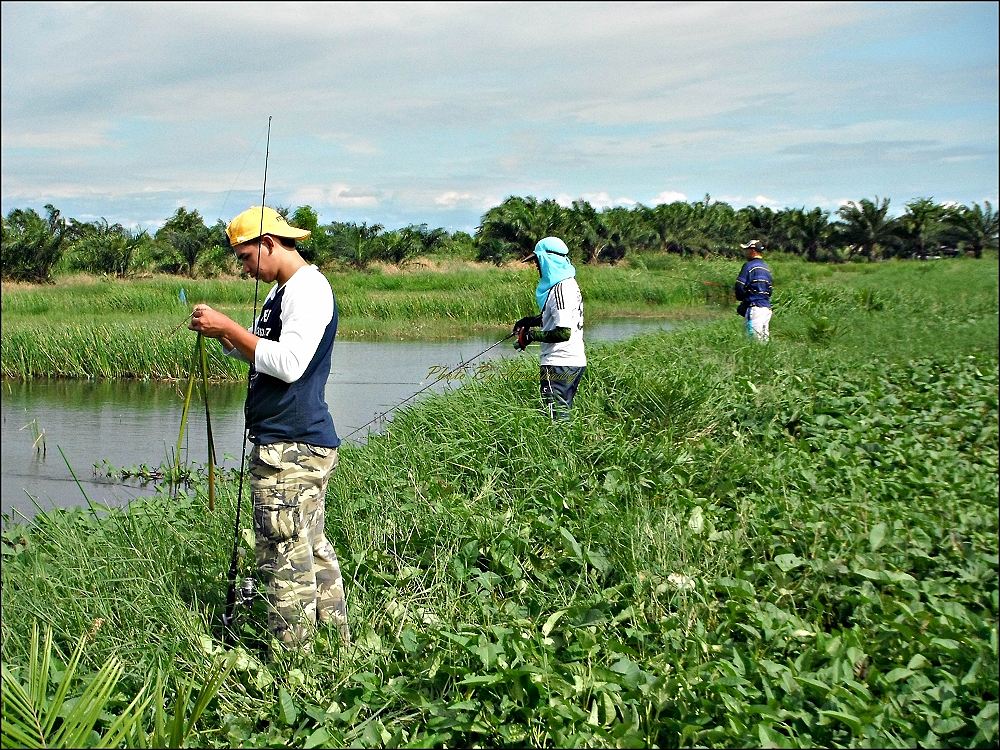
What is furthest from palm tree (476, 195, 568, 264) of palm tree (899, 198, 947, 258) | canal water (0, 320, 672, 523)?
palm tree (899, 198, 947, 258)

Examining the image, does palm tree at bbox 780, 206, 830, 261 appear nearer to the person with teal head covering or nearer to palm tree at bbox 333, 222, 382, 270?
palm tree at bbox 333, 222, 382, 270

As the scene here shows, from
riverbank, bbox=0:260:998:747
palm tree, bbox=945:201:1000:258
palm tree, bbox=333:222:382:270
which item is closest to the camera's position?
palm tree, bbox=945:201:1000:258

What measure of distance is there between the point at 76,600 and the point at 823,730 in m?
2.61

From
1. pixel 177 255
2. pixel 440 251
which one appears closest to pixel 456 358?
pixel 177 255

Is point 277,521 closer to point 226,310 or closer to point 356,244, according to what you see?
point 226,310

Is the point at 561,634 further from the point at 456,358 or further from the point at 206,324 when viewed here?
the point at 456,358

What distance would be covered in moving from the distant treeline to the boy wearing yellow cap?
1371 centimetres

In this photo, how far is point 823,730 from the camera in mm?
2543

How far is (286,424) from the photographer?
3.11 metres

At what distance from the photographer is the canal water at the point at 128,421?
7.34 meters

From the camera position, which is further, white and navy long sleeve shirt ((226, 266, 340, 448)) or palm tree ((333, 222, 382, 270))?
palm tree ((333, 222, 382, 270))

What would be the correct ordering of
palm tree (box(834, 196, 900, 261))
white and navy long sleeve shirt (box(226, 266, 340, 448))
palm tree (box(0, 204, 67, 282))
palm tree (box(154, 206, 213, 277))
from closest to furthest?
white and navy long sleeve shirt (box(226, 266, 340, 448))
palm tree (box(834, 196, 900, 261))
palm tree (box(0, 204, 67, 282))
palm tree (box(154, 206, 213, 277))

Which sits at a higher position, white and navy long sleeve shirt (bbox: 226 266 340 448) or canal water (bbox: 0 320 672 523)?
white and navy long sleeve shirt (bbox: 226 266 340 448)

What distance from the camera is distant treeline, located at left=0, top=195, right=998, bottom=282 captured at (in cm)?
2378
